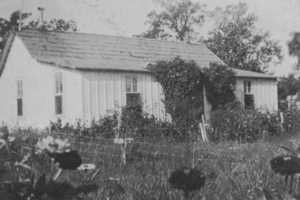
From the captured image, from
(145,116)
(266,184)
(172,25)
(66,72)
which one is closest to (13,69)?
(66,72)

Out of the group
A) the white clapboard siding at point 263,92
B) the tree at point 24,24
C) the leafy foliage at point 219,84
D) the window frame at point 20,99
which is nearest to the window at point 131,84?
the leafy foliage at point 219,84

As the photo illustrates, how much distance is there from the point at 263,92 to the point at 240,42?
15988 mm

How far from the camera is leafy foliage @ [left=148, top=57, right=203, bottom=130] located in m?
17.8

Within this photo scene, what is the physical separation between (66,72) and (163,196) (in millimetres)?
13608

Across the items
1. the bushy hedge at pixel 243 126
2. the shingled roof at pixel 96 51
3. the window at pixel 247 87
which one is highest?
the shingled roof at pixel 96 51

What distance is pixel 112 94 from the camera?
55.4 ft

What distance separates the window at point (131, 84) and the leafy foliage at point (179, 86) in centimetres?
77

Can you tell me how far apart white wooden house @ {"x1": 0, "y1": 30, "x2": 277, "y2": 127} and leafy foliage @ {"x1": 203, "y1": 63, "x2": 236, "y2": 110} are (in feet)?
2.79

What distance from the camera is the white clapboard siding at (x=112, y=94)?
1620cm

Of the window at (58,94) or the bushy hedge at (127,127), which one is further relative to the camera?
the window at (58,94)

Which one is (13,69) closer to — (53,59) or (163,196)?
(53,59)

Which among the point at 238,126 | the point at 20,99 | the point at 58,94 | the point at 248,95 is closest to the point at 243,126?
the point at 238,126

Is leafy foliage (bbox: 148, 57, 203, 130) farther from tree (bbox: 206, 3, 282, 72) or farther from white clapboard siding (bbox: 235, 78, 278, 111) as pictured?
tree (bbox: 206, 3, 282, 72)

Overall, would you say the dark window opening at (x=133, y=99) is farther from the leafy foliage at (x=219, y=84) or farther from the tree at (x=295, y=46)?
the tree at (x=295, y=46)
